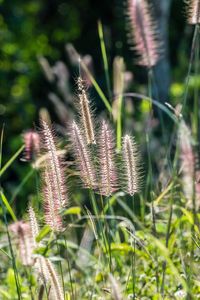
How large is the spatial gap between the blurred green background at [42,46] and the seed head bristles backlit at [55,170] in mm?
5268

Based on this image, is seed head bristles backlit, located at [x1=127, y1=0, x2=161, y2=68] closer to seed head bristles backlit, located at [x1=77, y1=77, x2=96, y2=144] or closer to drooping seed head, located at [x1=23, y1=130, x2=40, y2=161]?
drooping seed head, located at [x1=23, y1=130, x2=40, y2=161]

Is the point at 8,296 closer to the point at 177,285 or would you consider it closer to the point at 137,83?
the point at 177,285

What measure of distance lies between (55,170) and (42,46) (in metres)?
7.61

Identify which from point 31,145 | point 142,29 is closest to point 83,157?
point 31,145

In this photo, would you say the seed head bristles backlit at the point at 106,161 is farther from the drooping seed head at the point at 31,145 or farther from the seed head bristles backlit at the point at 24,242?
the drooping seed head at the point at 31,145

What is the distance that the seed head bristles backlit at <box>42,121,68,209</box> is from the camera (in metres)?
2.24

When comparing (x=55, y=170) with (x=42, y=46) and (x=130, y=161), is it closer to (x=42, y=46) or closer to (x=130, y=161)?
(x=130, y=161)

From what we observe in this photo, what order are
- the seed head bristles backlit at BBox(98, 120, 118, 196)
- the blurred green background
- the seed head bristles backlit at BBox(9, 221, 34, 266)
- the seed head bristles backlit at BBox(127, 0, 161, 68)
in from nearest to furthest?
the seed head bristles backlit at BBox(98, 120, 118, 196) < the seed head bristles backlit at BBox(9, 221, 34, 266) < the seed head bristles backlit at BBox(127, 0, 161, 68) < the blurred green background

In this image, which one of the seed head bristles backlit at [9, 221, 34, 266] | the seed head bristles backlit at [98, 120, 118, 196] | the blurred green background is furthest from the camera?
the blurred green background

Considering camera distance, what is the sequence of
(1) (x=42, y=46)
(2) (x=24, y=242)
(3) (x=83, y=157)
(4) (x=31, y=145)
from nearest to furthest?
(3) (x=83, y=157)
(2) (x=24, y=242)
(4) (x=31, y=145)
(1) (x=42, y=46)

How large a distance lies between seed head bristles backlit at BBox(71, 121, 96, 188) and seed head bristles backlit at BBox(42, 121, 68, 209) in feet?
0.20

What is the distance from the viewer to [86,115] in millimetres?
2312

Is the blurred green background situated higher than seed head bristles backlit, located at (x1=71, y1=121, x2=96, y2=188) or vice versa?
seed head bristles backlit, located at (x1=71, y1=121, x2=96, y2=188)

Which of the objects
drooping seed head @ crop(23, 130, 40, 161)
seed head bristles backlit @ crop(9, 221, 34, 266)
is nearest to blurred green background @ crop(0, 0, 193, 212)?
drooping seed head @ crop(23, 130, 40, 161)
